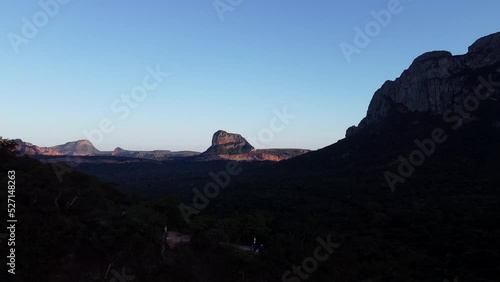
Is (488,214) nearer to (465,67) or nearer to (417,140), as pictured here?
(417,140)

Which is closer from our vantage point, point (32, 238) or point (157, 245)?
point (32, 238)

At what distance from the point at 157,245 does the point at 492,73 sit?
Answer: 102488mm

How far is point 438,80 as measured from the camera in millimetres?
110000

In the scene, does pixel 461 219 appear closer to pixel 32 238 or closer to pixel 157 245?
pixel 157 245

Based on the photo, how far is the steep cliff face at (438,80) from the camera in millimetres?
102062

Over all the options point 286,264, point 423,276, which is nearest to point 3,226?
point 286,264

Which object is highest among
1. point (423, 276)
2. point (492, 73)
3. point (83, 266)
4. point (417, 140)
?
point (492, 73)

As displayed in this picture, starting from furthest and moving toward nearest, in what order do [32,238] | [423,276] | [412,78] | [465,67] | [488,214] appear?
[412,78] < [465,67] < [488,214] < [423,276] < [32,238]

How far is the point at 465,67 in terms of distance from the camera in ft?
348

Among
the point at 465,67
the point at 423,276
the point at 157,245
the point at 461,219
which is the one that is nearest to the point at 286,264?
the point at 157,245

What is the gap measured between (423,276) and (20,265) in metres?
30.1

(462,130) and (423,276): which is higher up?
(462,130)

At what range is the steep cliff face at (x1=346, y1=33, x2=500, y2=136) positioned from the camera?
102062 millimetres

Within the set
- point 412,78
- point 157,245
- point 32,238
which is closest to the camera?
point 32,238
